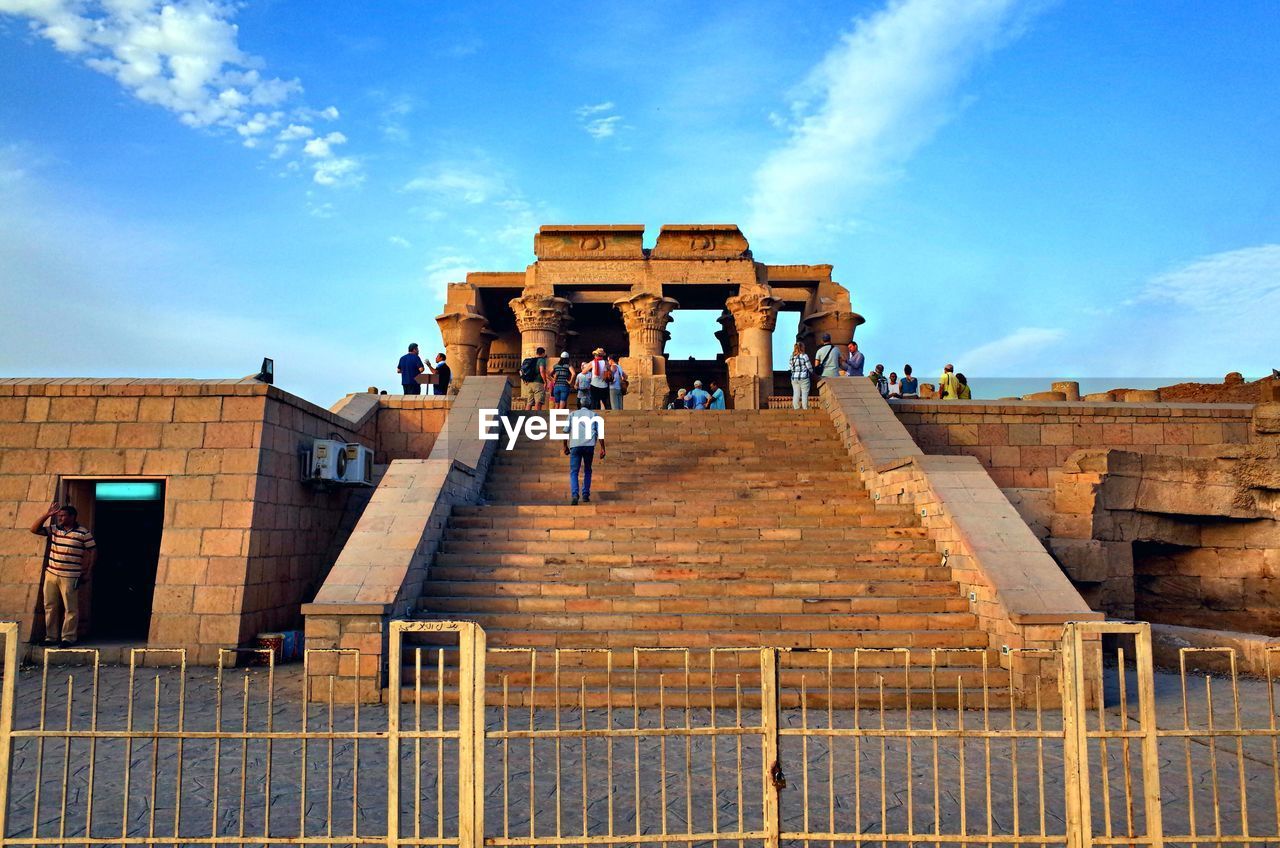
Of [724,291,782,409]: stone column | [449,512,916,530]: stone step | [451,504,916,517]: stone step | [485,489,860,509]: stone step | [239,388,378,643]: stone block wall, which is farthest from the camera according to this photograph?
[724,291,782,409]: stone column

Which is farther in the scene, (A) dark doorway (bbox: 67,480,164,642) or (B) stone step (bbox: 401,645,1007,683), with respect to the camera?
(A) dark doorway (bbox: 67,480,164,642)

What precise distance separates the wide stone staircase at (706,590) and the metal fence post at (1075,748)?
7.31ft

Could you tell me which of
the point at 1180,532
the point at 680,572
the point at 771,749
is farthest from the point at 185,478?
the point at 1180,532

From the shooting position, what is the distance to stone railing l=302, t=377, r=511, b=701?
23.4 ft

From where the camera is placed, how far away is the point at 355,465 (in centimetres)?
1114

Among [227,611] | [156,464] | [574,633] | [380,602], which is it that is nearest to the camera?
[380,602]

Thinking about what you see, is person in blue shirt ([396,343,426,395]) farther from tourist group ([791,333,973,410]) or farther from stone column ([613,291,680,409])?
tourist group ([791,333,973,410])

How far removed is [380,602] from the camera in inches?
289

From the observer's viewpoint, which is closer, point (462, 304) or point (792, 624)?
point (792, 624)

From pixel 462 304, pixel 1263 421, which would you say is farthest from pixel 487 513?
pixel 462 304

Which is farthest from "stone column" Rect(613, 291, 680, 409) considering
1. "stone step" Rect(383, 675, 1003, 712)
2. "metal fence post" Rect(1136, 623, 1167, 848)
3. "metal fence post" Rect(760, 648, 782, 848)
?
"metal fence post" Rect(760, 648, 782, 848)

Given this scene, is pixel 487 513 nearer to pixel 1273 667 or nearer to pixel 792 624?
pixel 792 624

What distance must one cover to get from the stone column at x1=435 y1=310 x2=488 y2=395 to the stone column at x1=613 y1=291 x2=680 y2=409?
441 centimetres

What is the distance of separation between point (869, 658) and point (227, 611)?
6399 millimetres
